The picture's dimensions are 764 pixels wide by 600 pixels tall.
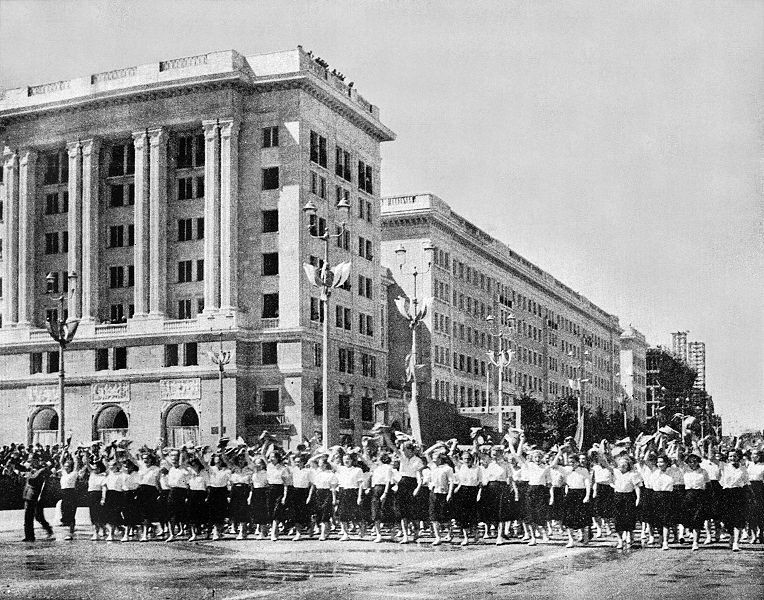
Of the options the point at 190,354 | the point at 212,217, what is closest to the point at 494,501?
the point at 190,354

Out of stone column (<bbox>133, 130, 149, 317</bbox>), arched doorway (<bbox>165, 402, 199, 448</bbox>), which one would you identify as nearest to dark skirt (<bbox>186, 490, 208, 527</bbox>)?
arched doorway (<bbox>165, 402, 199, 448</bbox>)

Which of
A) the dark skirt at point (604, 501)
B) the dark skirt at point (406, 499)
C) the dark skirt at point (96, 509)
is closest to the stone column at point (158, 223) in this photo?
the dark skirt at point (96, 509)

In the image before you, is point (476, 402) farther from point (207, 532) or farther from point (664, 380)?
point (207, 532)

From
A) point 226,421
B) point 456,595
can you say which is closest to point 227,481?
point 456,595

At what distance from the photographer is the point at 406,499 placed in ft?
73.3

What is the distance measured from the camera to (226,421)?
61.3m

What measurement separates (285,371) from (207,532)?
1515 inches

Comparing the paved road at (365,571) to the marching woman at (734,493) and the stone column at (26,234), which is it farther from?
the stone column at (26,234)

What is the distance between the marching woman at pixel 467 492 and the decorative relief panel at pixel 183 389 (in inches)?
1623

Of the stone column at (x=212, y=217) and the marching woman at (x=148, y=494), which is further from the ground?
the stone column at (x=212, y=217)

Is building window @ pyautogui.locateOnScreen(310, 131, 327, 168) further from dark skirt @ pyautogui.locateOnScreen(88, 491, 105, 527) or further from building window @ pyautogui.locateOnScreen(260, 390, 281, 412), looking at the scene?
dark skirt @ pyautogui.locateOnScreen(88, 491, 105, 527)

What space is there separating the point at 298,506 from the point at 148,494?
3.10 metres

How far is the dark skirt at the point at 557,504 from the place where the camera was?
71.6 feet

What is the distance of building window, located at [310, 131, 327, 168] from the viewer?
6544 centimetres
